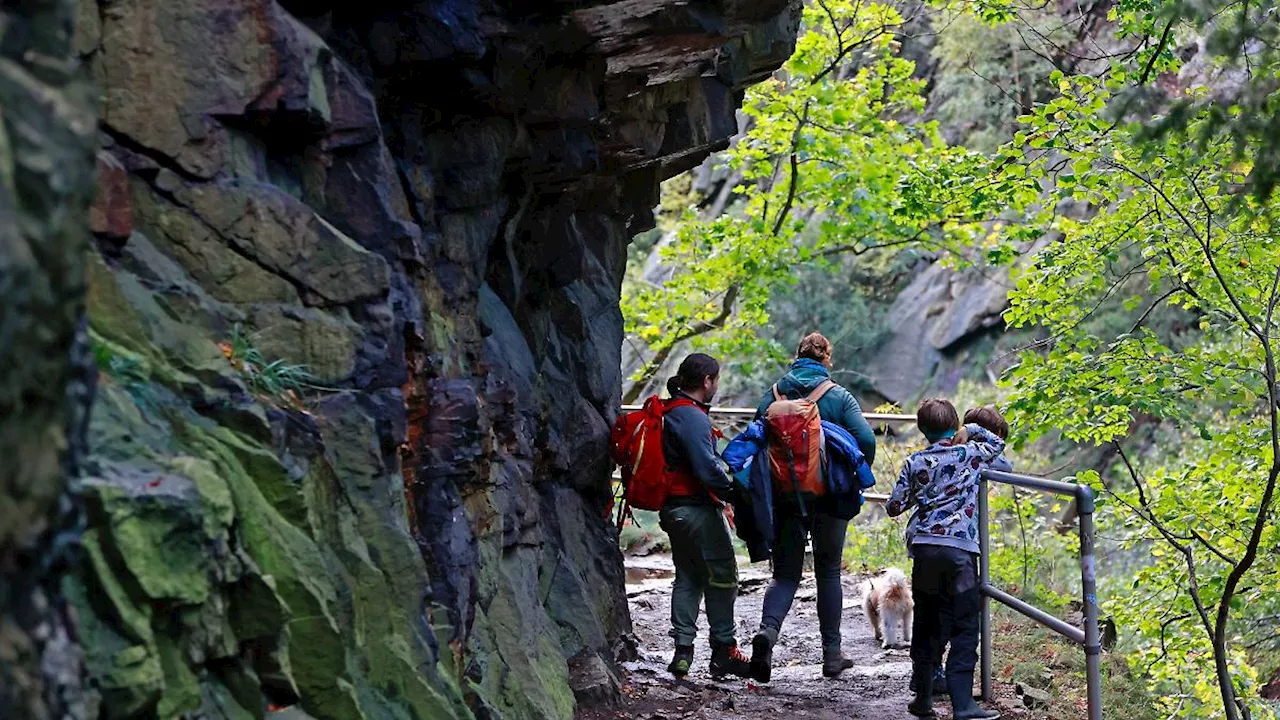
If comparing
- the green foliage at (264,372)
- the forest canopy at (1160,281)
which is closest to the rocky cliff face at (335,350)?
the green foliage at (264,372)

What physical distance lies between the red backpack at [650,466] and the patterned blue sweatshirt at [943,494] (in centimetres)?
151

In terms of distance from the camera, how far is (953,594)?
6664mm

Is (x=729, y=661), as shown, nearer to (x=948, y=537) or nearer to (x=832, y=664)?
(x=832, y=664)

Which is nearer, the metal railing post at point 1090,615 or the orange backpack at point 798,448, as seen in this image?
the metal railing post at point 1090,615

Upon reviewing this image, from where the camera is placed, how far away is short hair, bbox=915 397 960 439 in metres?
6.84

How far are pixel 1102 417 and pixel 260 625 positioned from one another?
23.7 feet

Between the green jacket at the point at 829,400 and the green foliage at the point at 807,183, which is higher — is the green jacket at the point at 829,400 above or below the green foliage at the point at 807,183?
below

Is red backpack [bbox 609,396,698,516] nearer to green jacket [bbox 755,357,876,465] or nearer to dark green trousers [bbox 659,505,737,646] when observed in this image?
dark green trousers [bbox 659,505,737,646]

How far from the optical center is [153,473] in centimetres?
320

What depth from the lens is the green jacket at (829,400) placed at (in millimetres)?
7715

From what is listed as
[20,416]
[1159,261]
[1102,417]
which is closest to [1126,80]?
[1159,261]

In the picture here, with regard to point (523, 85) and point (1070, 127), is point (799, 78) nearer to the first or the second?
point (1070, 127)

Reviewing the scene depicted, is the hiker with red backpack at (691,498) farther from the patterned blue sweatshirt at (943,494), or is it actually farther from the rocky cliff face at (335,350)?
the patterned blue sweatshirt at (943,494)

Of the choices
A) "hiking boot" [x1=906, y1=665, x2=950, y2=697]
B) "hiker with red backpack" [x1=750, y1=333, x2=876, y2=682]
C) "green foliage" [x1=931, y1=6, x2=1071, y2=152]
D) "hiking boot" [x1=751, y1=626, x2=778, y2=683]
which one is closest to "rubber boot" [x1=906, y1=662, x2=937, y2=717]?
"hiking boot" [x1=906, y1=665, x2=950, y2=697]
